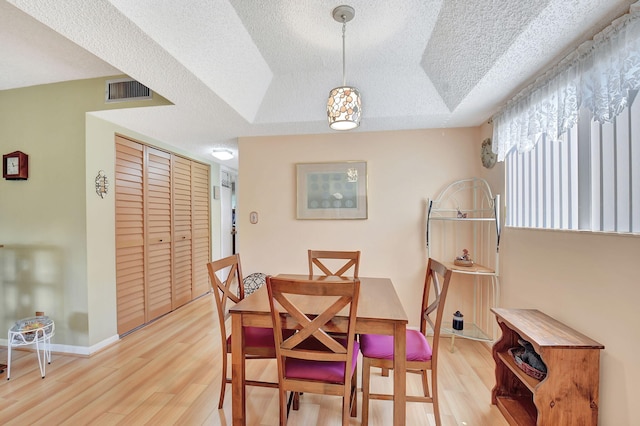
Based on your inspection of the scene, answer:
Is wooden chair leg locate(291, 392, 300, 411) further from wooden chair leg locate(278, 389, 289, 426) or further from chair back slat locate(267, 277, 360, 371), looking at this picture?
chair back slat locate(267, 277, 360, 371)

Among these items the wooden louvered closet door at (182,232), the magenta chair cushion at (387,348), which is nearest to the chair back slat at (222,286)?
the magenta chair cushion at (387,348)

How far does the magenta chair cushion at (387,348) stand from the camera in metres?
1.59

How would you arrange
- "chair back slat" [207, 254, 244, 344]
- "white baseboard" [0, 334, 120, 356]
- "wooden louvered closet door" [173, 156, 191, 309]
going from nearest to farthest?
"chair back slat" [207, 254, 244, 344] → "white baseboard" [0, 334, 120, 356] → "wooden louvered closet door" [173, 156, 191, 309]

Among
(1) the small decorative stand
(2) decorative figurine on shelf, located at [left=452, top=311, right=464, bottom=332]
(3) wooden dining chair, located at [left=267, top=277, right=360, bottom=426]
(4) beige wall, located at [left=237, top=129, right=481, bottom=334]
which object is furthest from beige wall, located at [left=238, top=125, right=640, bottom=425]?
(1) the small decorative stand

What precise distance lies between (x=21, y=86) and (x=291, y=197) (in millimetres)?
2797

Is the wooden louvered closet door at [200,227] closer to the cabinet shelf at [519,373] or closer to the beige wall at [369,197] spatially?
the beige wall at [369,197]

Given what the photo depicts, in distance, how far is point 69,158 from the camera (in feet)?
8.50

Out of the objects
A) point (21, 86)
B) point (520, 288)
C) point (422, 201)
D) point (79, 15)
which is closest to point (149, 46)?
point (79, 15)

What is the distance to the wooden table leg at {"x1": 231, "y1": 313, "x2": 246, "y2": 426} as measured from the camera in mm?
1562

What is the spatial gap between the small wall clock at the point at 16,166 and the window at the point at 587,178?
172 inches

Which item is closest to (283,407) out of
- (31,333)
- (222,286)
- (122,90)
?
(222,286)

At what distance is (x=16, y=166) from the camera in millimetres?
2605

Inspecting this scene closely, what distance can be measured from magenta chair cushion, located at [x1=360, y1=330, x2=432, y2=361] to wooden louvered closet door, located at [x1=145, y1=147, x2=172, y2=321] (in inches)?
109

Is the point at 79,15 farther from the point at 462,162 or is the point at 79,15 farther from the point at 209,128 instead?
the point at 462,162
